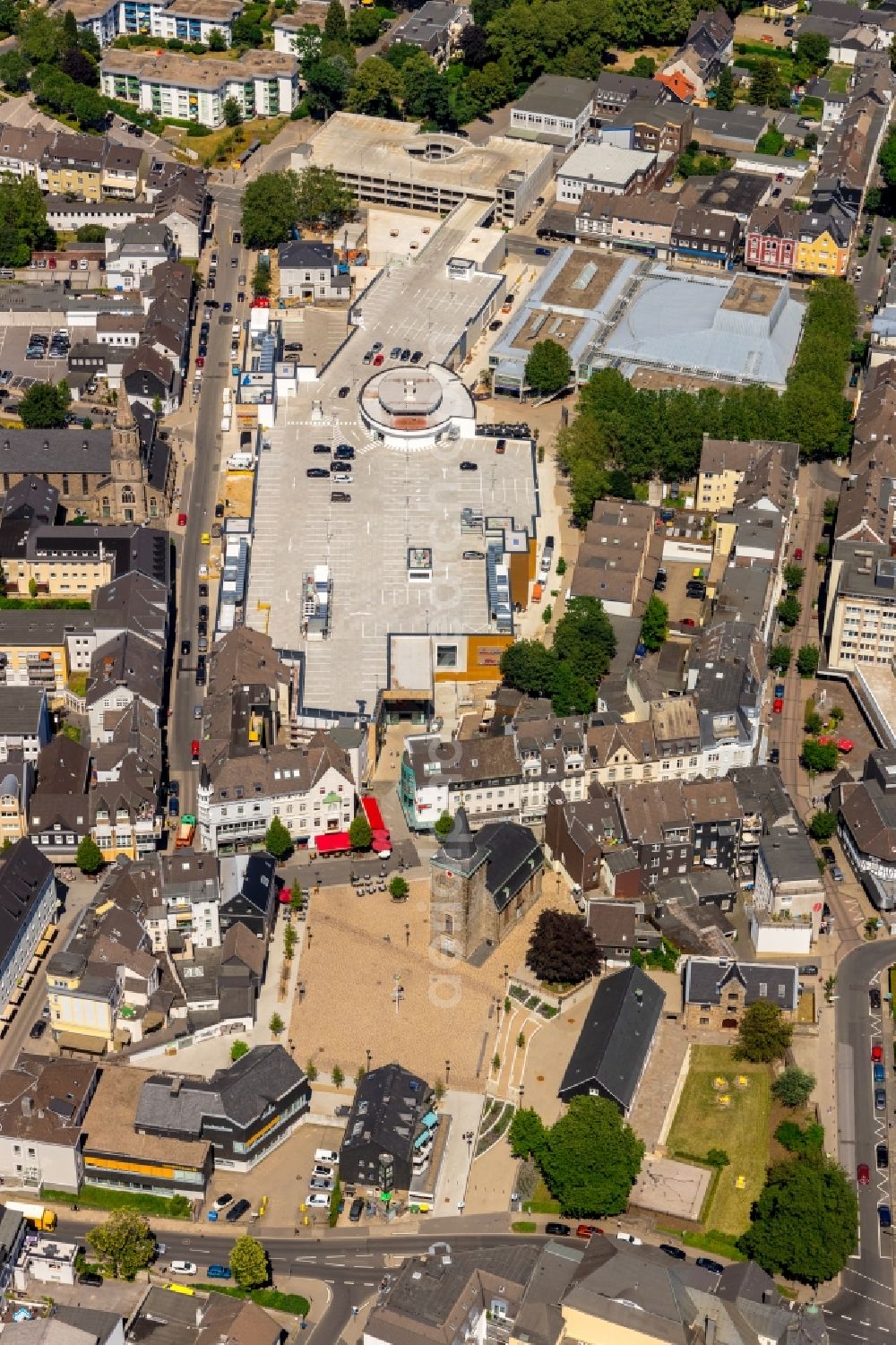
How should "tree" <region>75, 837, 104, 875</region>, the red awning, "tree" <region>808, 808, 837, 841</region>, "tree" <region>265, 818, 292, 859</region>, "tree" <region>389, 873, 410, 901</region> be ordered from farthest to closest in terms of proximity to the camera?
"tree" <region>808, 808, 837, 841</region>, the red awning, "tree" <region>265, 818, 292, 859</region>, "tree" <region>75, 837, 104, 875</region>, "tree" <region>389, 873, 410, 901</region>

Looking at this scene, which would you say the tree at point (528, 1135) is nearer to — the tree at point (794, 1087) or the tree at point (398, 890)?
the tree at point (794, 1087)

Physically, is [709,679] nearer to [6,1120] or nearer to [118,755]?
[118,755]

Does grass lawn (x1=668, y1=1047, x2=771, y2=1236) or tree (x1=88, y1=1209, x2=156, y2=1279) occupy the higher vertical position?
tree (x1=88, y1=1209, x2=156, y2=1279)

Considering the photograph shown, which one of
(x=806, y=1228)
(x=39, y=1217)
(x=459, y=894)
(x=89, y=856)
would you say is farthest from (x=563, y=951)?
(x=39, y=1217)

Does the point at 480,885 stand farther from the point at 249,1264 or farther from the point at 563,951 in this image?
the point at 249,1264

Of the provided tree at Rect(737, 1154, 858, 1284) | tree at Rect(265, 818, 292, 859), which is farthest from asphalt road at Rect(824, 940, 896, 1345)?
tree at Rect(265, 818, 292, 859)

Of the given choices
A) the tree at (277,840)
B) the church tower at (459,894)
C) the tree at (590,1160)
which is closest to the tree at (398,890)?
the church tower at (459,894)

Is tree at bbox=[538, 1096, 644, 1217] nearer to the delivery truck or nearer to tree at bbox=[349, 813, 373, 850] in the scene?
the delivery truck
